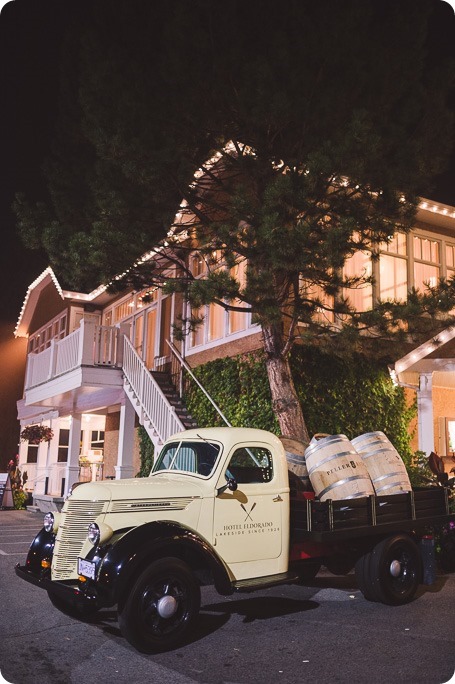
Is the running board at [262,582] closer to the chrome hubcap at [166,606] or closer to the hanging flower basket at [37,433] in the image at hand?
the chrome hubcap at [166,606]

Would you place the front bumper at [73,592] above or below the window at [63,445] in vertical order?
below

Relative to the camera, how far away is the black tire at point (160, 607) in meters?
4.91

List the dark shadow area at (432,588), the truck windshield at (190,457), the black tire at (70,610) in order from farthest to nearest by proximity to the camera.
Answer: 1. the dark shadow area at (432,588)
2. the truck windshield at (190,457)
3. the black tire at (70,610)

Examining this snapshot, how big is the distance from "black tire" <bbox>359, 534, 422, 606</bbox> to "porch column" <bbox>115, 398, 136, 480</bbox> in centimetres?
883

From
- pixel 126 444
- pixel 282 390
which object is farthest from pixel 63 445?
pixel 282 390

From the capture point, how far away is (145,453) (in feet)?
53.0

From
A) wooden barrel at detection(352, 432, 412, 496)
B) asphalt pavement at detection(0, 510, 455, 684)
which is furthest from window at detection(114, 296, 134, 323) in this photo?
wooden barrel at detection(352, 432, 412, 496)

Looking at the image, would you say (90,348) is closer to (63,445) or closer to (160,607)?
Answer: (63,445)

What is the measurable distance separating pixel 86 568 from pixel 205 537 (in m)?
1.12

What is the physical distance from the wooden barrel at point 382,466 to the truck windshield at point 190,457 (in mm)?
1821

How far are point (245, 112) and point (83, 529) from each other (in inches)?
269

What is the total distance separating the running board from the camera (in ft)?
18.6

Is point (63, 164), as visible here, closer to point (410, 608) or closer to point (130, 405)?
point (130, 405)

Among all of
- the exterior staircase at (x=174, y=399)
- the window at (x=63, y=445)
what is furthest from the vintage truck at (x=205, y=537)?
the window at (x=63, y=445)
